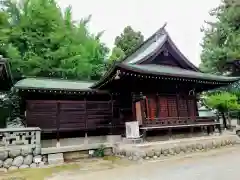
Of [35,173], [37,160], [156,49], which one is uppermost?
[156,49]

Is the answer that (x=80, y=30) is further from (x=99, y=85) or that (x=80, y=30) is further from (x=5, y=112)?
(x=99, y=85)

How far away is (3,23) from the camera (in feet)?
62.4

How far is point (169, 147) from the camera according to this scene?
1045 cm

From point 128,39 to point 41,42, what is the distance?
54.5ft

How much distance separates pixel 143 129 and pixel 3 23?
16.2m

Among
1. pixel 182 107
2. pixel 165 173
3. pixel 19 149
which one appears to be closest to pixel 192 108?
pixel 182 107

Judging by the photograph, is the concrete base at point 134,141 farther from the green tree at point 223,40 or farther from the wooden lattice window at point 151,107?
the green tree at point 223,40

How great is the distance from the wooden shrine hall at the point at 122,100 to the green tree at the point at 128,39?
64.6 ft

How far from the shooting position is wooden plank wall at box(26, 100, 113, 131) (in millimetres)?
11195

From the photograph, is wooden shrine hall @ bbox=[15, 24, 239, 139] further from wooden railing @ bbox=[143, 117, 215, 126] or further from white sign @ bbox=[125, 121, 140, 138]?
white sign @ bbox=[125, 121, 140, 138]

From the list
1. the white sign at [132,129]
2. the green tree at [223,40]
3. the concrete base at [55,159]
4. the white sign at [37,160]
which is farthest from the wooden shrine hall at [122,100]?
the green tree at [223,40]

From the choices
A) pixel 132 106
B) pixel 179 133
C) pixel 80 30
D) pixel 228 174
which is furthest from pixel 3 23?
pixel 228 174

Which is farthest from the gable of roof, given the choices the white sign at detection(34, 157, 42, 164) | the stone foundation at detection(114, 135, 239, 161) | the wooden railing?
the white sign at detection(34, 157, 42, 164)

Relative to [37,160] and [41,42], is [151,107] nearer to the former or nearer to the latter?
[37,160]
